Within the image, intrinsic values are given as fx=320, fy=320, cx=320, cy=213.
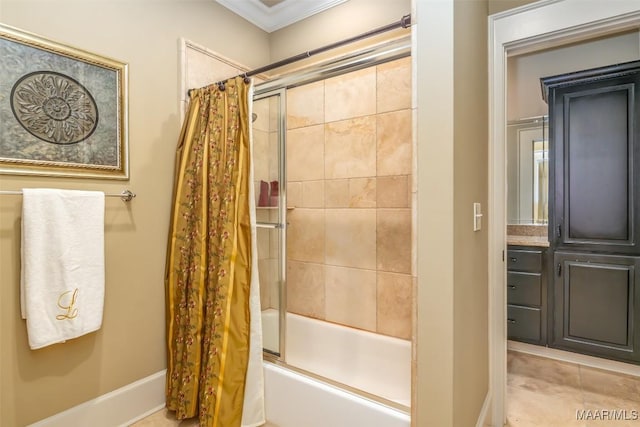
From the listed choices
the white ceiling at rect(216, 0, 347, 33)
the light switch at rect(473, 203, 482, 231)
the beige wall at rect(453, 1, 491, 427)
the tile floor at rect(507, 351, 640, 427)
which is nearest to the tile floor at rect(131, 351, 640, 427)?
the tile floor at rect(507, 351, 640, 427)

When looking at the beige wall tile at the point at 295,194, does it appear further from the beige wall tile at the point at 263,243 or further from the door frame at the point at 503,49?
the door frame at the point at 503,49

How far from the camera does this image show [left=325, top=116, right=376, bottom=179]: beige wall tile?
7.38 feet

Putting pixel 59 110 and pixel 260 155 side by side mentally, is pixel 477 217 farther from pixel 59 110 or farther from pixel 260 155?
pixel 59 110

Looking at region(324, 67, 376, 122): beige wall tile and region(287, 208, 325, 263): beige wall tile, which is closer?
region(324, 67, 376, 122): beige wall tile

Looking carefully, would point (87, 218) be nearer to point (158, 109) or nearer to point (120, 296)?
point (120, 296)

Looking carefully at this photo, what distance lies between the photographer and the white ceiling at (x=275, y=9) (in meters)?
2.34

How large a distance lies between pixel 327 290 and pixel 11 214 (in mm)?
1868

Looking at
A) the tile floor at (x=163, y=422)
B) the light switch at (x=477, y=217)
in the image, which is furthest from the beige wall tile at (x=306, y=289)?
the light switch at (x=477, y=217)

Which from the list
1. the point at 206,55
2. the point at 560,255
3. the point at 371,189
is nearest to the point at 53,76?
the point at 206,55

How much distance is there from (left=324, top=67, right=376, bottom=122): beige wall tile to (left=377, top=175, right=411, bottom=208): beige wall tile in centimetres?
50

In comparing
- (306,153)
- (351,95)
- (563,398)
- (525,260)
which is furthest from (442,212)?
(525,260)

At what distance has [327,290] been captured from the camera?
2469 mm

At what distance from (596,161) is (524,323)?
1490 mm

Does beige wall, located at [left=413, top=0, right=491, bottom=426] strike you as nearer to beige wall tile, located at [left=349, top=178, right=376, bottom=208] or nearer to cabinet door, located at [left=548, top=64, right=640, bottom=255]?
beige wall tile, located at [left=349, top=178, right=376, bottom=208]
